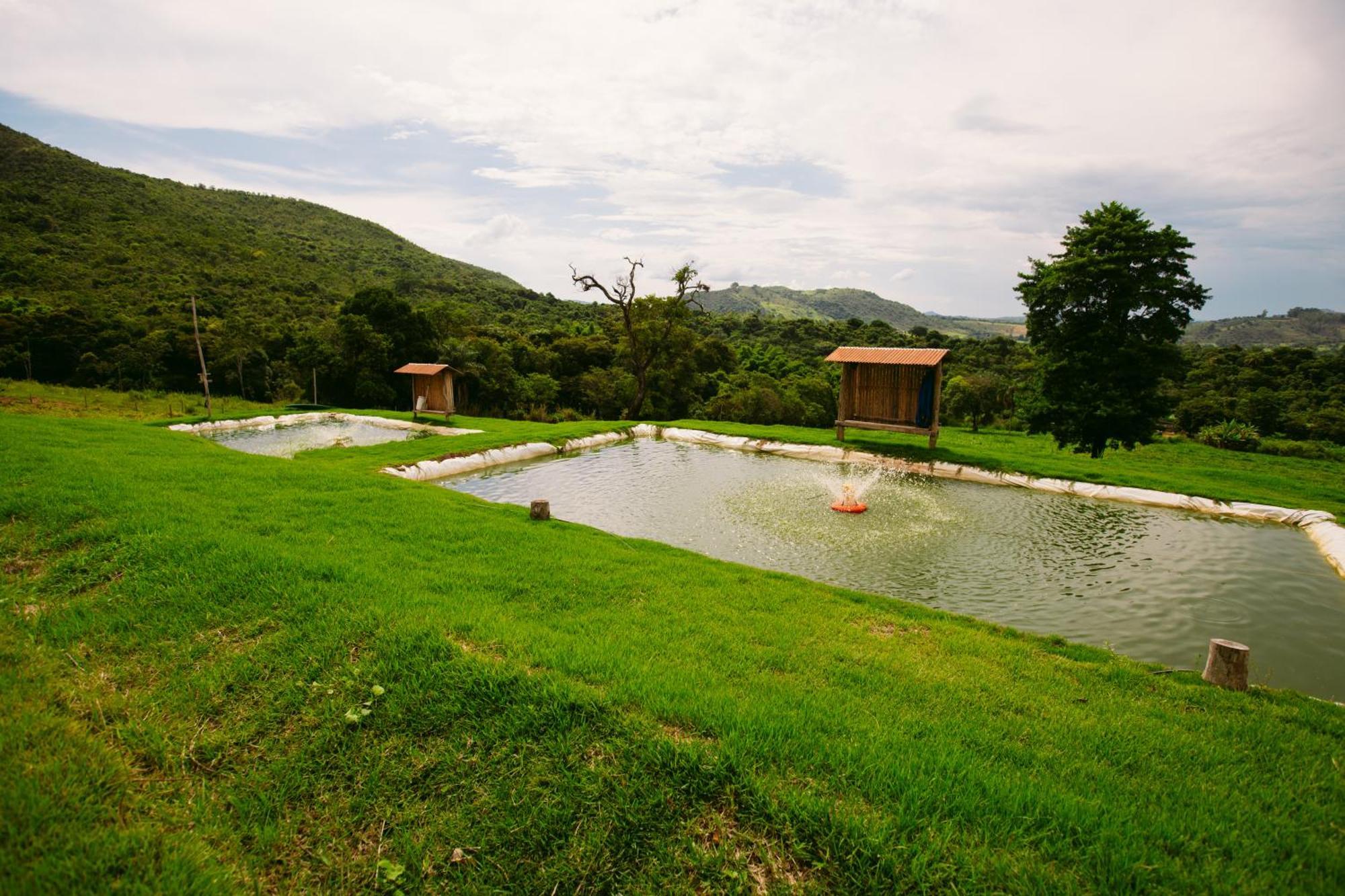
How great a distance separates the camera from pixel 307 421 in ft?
66.9

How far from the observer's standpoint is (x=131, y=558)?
455cm

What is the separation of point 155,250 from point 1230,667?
58236 mm

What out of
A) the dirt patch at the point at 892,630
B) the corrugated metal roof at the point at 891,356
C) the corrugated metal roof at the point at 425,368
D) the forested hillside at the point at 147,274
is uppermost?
the forested hillside at the point at 147,274

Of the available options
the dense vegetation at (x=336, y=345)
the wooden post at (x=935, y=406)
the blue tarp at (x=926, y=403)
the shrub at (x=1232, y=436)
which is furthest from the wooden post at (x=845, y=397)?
the shrub at (x=1232, y=436)

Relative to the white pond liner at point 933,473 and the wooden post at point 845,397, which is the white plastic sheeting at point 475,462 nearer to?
the white pond liner at point 933,473

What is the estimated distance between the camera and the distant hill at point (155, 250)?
3428cm

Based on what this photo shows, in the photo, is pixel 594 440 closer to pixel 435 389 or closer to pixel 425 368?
pixel 425 368

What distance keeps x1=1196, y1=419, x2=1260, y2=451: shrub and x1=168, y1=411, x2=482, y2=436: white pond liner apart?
4002 cm

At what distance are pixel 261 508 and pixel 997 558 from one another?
9672 millimetres

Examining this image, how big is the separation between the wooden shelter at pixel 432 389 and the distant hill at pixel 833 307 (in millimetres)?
127498

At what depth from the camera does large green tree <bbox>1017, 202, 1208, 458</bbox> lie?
12.9 m

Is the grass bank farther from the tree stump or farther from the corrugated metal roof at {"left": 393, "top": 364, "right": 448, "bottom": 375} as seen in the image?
the tree stump

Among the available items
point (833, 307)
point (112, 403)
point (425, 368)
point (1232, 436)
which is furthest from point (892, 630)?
point (833, 307)

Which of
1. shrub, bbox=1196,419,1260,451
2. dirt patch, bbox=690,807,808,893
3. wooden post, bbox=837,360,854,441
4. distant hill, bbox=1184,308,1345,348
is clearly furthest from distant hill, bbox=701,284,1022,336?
dirt patch, bbox=690,807,808,893
